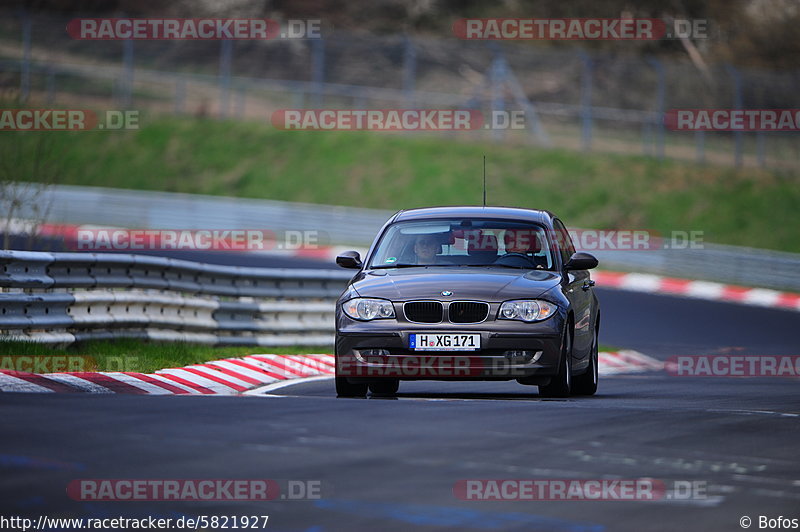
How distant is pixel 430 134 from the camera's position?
45.0m

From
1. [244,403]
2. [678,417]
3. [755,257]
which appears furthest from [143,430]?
[755,257]

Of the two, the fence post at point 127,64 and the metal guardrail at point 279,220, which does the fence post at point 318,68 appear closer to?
the metal guardrail at point 279,220

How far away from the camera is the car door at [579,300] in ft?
42.4

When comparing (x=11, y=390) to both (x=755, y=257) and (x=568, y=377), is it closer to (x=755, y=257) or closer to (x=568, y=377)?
(x=568, y=377)

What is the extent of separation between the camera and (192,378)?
13.6 meters

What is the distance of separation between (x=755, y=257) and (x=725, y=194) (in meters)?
7.84

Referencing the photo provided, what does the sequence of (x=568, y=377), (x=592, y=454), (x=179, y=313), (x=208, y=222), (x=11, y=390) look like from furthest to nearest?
(x=208, y=222), (x=179, y=313), (x=568, y=377), (x=11, y=390), (x=592, y=454)

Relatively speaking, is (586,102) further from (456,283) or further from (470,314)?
(470,314)

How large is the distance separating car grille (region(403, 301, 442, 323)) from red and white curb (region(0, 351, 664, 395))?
1926mm

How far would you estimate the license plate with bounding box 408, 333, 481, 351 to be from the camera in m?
11.8

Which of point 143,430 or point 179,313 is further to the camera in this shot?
point 179,313

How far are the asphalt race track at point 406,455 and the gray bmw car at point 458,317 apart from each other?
1.51 feet

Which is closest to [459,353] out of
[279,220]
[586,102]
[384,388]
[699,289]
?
[384,388]

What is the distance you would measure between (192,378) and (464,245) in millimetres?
2703
